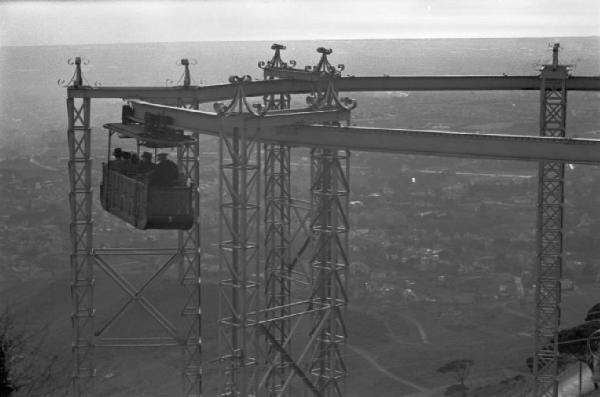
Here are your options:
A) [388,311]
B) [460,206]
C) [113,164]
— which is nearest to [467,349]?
[388,311]

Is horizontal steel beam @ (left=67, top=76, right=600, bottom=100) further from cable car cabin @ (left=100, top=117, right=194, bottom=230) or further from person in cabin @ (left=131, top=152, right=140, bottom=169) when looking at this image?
cable car cabin @ (left=100, top=117, right=194, bottom=230)

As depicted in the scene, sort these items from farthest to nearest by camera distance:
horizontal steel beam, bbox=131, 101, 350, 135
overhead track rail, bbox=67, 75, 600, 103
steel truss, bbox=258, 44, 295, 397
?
overhead track rail, bbox=67, 75, 600, 103 → steel truss, bbox=258, 44, 295, 397 → horizontal steel beam, bbox=131, 101, 350, 135

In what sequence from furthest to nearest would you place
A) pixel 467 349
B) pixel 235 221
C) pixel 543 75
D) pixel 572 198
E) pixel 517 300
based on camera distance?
pixel 572 198 → pixel 517 300 → pixel 467 349 → pixel 543 75 → pixel 235 221

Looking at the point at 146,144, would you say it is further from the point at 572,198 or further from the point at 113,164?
the point at 572,198

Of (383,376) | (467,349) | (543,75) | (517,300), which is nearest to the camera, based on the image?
(543,75)

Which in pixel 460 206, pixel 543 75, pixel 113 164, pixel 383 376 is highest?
pixel 543 75

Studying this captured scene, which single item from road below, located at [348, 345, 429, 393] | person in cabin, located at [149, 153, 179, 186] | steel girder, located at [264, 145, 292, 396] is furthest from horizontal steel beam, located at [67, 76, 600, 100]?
road below, located at [348, 345, 429, 393]

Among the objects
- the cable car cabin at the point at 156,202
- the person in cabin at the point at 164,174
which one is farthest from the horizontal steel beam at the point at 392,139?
the cable car cabin at the point at 156,202

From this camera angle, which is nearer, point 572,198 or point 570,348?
point 570,348
